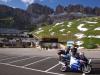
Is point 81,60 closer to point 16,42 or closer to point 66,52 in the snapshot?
point 66,52

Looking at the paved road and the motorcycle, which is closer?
the motorcycle

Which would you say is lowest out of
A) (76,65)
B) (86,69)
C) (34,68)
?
(34,68)

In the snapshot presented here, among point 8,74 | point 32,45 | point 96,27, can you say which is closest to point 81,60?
point 8,74

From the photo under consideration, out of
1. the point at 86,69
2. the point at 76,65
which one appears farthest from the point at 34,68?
the point at 86,69

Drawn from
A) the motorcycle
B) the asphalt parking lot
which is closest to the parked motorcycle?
the motorcycle

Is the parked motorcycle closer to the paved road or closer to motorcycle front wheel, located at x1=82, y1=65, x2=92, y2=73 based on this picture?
motorcycle front wheel, located at x1=82, y1=65, x2=92, y2=73

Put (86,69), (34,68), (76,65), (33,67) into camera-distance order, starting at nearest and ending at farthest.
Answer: (86,69) < (76,65) < (34,68) < (33,67)

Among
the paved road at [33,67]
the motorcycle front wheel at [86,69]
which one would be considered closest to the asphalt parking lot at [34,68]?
the paved road at [33,67]

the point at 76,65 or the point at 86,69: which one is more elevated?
the point at 76,65

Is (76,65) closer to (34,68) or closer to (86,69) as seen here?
(86,69)

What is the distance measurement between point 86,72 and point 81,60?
82cm

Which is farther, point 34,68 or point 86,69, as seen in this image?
point 34,68

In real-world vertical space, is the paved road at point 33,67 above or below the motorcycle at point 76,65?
below

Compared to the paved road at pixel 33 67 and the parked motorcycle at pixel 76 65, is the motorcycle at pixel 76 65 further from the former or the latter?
the paved road at pixel 33 67
